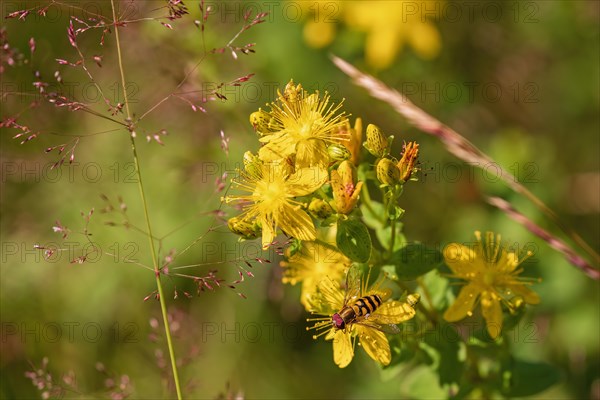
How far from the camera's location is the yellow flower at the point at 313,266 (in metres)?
2.13

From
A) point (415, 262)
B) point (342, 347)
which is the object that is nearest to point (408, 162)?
point (415, 262)

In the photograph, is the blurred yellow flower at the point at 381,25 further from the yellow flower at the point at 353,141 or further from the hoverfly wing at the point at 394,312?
the hoverfly wing at the point at 394,312

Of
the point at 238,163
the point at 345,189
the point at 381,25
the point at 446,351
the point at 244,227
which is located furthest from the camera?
the point at 381,25

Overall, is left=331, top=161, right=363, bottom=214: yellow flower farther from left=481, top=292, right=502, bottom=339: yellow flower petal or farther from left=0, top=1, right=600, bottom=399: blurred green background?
left=0, top=1, right=600, bottom=399: blurred green background

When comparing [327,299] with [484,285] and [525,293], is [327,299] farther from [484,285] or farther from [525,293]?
[525,293]

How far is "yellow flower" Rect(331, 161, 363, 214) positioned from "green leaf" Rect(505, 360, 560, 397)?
3.35ft

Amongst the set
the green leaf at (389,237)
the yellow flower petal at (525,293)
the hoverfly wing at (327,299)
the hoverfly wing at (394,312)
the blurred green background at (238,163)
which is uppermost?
the green leaf at (389,237)

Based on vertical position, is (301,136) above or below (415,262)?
above

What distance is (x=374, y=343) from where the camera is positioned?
75.9 inches

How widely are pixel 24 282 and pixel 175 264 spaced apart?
86 centimetres

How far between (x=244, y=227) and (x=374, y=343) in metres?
0.49

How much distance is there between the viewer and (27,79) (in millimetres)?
3916

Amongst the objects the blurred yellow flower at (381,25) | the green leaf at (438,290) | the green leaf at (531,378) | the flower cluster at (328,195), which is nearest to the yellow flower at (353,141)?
the flower cluster at (328,195)

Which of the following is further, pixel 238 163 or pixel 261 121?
pixel 238 163
